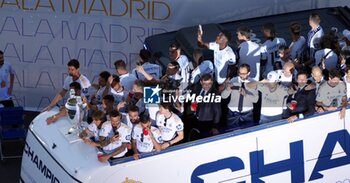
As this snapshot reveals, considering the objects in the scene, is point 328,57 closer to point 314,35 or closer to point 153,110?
point 314,35

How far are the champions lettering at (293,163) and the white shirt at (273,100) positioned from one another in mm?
658

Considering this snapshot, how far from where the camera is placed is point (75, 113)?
9602 mm

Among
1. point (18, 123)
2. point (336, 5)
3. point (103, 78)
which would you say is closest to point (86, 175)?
point (103, 78)

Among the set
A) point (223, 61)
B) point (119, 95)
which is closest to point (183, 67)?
point (223, 61)

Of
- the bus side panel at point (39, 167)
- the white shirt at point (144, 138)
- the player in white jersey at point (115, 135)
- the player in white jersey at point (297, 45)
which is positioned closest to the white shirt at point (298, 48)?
the player in white jersey at point (297, 45)

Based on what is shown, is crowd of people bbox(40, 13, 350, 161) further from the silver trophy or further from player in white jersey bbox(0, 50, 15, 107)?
player in white jersey bbox(0, 50, 15, 107)

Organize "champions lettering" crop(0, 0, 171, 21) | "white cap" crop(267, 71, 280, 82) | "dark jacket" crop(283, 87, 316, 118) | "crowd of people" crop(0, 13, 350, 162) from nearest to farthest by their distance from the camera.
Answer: "crowd of people" crop(0, 13, 350, 162) → "dark jacket" crop(283, 87, 316, 118) → "white cap" crop(267, 71, 280, 82) → "champions lettering" crop(0, 0, 171, 21)

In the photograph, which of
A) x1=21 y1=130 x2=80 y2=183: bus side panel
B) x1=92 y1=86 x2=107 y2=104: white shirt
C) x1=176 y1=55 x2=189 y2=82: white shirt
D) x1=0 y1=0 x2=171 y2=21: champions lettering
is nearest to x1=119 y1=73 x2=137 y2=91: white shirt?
x1=92 y1=86 x2=107 y2=104: white shirt

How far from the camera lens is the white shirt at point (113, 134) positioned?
29.9 feet

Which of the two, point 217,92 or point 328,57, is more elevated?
point 328,57

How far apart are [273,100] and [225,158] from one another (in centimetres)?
118

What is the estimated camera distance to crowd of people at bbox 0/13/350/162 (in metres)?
9.28

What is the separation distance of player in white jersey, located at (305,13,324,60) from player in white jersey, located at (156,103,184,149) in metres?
2.98

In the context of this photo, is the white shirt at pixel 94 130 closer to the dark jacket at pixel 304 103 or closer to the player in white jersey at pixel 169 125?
the player in white jersey at pixel 169 125
